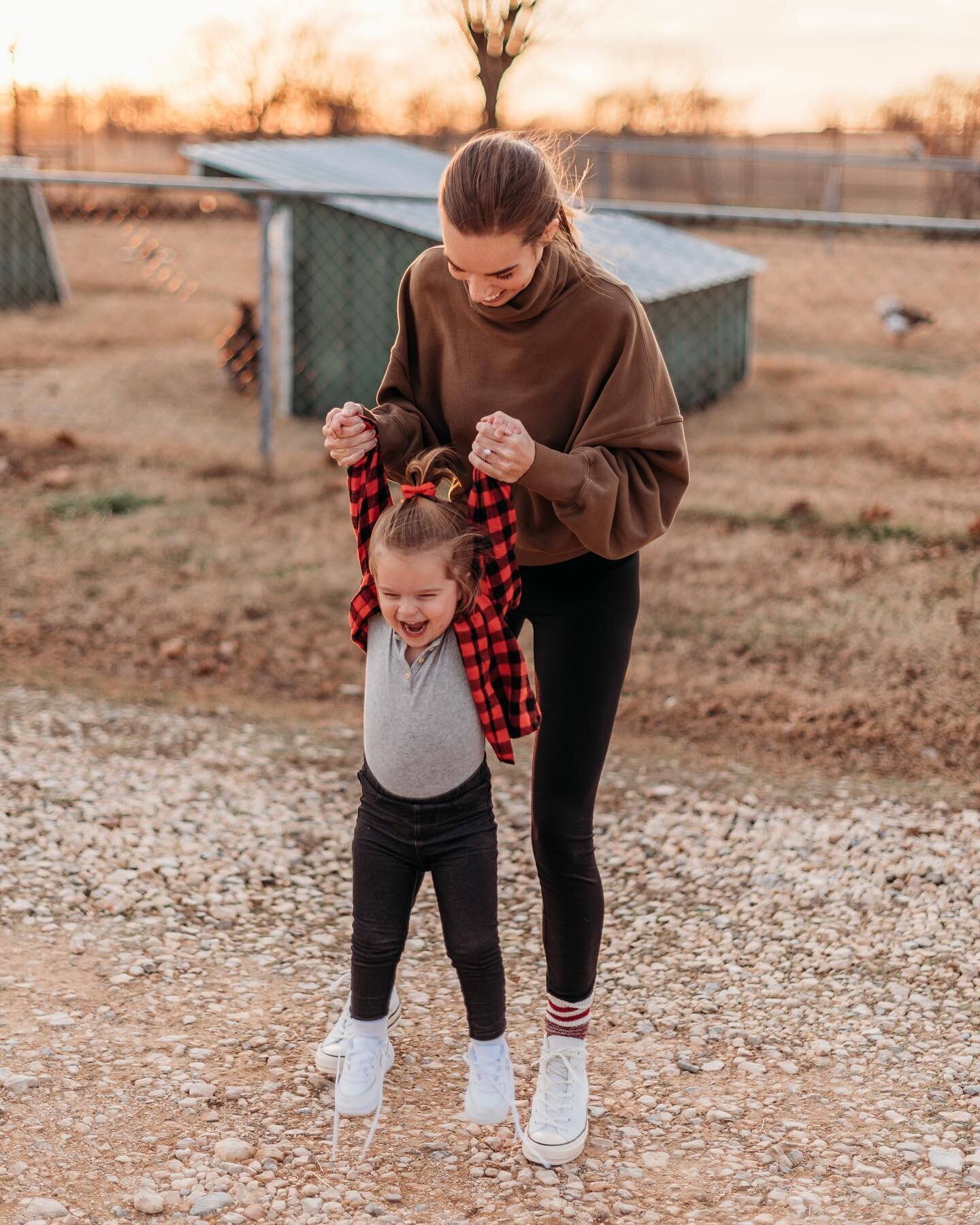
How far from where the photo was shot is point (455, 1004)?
2.97 metres

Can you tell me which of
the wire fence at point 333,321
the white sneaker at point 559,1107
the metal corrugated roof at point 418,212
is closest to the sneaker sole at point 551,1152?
the white sneaker at point 559,1107

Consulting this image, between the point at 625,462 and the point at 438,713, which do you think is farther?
the point at 438,713

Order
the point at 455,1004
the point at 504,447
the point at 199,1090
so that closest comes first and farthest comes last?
the point at 504,447 → the point at 199,1090 → the point at 455,1004

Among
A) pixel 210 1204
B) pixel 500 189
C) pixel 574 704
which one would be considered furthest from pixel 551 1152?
pixel 500 189

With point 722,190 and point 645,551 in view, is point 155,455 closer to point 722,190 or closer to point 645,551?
point 645,551

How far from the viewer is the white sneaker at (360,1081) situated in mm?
2480

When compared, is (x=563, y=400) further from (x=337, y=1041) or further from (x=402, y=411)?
(x=337, y=1041)

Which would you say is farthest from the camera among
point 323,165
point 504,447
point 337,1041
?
point 323,165

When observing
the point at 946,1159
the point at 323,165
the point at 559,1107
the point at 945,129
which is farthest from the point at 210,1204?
the point at 945,129

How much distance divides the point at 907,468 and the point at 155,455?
505 centimetres

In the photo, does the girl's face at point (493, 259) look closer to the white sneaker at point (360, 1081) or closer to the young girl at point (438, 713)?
the young girl at point (438, 713)

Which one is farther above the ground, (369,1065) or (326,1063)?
(369,1065)

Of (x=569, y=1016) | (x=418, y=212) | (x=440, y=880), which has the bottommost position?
(x=569, y=1016)

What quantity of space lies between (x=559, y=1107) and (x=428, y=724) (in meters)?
0.84
